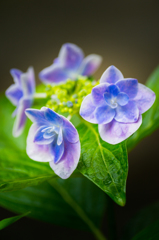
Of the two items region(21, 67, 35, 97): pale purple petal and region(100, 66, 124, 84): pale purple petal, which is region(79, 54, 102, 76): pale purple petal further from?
region(100, 66, 124, 84): pale purple petal

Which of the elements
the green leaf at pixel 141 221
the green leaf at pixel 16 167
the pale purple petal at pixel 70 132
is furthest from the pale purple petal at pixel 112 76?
the green leaf at pixel 141 221

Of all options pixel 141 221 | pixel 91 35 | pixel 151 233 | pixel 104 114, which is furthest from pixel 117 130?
pixel 91 35

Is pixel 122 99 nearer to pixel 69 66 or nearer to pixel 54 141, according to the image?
pixel 54 141

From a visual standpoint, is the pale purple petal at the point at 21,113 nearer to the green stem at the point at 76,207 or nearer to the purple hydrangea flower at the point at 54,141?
the purple hydrangea flower at the point at 54,141

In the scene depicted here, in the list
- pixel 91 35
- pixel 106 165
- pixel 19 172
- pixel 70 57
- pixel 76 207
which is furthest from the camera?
pixel 91 35

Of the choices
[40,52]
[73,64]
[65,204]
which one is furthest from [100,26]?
[65,204]

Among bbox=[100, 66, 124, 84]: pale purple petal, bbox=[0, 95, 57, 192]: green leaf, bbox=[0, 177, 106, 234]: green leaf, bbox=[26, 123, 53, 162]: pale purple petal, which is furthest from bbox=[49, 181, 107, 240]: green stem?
bbox=[100, 66, 124, 84]: pale purple petal

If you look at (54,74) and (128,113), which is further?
(54,74)
